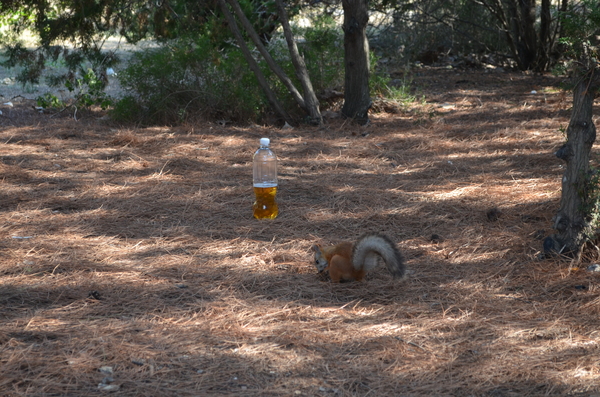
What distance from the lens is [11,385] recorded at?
232cm

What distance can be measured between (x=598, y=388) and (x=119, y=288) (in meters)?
2.42

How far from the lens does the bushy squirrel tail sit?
326 centimetres

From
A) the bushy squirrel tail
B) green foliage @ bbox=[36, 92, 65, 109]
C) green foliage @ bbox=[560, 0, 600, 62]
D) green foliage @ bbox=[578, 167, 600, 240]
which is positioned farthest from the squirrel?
green foliage @ bbox=[36, 92, 65, 109]

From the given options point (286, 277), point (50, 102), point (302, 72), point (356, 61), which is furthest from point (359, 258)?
point (50, 102)

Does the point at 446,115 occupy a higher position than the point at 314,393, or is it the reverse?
the point at 446,115

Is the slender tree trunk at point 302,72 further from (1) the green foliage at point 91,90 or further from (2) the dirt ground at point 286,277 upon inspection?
(1) the green foliage at point 91,90

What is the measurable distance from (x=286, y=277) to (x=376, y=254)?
576mm

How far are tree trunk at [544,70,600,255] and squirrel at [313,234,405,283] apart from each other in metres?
1.08

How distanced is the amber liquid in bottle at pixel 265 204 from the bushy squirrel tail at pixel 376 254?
134cm

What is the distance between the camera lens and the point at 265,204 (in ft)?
15.3

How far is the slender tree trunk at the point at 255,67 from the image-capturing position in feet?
25.3

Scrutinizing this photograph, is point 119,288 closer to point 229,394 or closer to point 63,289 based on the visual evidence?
point 63,289

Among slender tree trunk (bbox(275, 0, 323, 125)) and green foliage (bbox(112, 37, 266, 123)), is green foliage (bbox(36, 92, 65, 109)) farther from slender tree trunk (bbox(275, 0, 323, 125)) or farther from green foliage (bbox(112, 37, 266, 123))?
slender tree trunk (bbox(275, 0, 323, 125))

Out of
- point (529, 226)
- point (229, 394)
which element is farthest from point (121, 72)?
point (229, 394)
